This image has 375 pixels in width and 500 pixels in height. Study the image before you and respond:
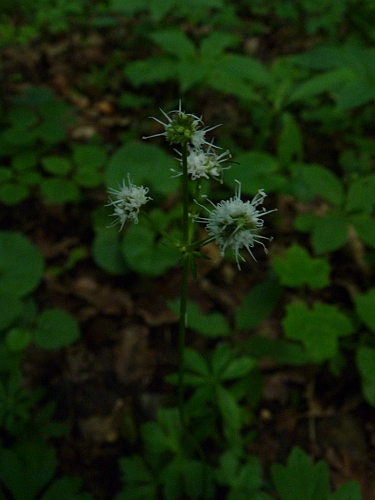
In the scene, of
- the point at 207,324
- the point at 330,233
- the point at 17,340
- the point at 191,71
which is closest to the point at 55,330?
the point at 17,340

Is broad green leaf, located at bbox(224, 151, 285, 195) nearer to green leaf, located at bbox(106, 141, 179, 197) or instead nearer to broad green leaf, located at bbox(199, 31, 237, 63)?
green leaf, located at bbox(106, 141, 179, 197)

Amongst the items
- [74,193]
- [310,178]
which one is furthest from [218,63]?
[74,193]

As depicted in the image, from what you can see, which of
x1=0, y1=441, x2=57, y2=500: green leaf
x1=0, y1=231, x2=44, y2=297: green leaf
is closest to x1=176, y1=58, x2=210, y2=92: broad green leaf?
x1=0, y1=231, x2=44, y2=297: green leaf

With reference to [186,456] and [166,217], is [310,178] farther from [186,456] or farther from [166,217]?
[186,456]

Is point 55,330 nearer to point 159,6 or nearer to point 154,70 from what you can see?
point 154,70

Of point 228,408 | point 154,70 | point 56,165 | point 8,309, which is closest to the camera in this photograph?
point 228,408

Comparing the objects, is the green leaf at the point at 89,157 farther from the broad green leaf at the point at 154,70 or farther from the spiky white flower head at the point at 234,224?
the spiky white flower head at the point at 234,224
